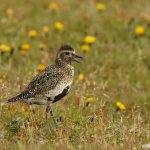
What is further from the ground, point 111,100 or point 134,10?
point 134,10

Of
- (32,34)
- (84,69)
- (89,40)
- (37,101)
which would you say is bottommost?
(37,101)

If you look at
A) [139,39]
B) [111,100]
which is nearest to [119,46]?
[139,39]

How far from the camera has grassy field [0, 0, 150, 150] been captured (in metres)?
9.18

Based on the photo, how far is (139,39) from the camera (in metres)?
15.8

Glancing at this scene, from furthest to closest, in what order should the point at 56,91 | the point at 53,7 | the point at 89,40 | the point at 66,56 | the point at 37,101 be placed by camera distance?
the point at 53,7, the point at 89,40, the point at 66,56, the point at 37,101, the point at 56,91

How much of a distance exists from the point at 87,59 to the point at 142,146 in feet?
19.6

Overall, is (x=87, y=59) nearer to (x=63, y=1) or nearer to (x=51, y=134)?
(x=63, y=1)

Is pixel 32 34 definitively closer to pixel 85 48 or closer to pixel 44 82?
pixel 85 48

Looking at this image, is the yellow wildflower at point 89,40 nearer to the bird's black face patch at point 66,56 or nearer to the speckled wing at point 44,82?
the bird's black face patch at point 66,56

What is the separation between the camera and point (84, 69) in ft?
46.3

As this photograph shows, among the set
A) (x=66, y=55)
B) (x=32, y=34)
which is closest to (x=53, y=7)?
(x=32, y=34)

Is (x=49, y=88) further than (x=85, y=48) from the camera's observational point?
No

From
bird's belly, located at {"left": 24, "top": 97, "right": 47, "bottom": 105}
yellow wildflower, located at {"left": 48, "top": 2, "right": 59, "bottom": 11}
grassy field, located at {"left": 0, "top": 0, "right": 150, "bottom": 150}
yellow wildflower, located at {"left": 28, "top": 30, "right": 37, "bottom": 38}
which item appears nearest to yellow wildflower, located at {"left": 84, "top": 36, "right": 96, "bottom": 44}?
grassy field, located at {"left": 0, "top": 0, "right": 150, "bottom": 150}

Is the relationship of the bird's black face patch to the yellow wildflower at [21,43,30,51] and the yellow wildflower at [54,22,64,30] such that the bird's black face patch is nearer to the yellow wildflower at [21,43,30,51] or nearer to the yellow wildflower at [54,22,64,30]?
the yellow wildflower at [21,43,30,51]
